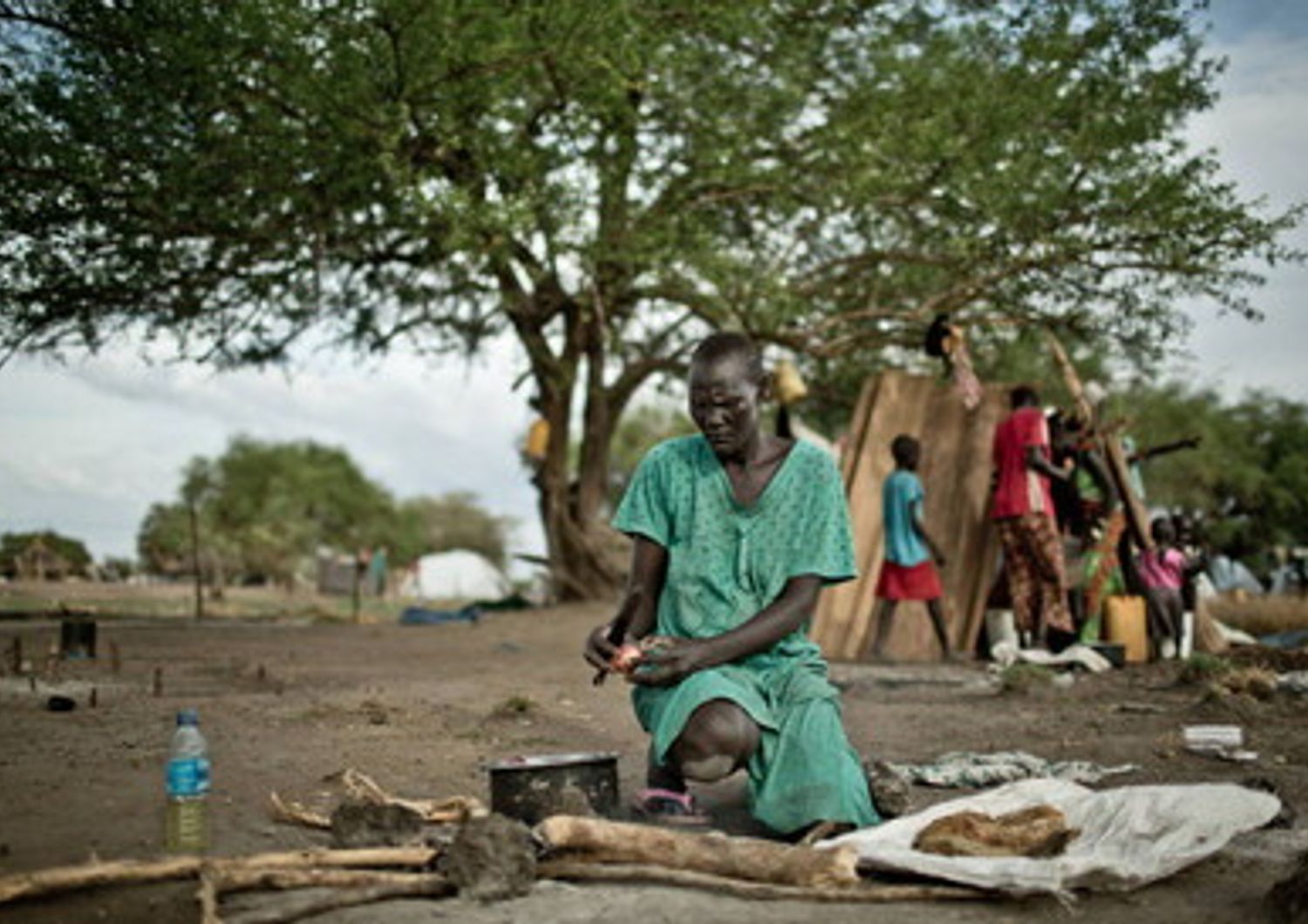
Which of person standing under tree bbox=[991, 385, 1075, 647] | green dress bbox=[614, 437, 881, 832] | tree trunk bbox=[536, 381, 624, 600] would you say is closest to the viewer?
green dress bbox=[614, 437, 881, 832]

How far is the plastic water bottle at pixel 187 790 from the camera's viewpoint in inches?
118

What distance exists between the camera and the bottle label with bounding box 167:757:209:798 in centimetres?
297

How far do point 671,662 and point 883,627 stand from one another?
265 inches

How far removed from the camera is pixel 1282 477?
30250mm

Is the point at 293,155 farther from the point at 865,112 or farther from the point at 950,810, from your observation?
the point at 950,810

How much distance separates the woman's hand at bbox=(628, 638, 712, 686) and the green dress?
39 mm

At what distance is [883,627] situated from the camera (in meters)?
9.81

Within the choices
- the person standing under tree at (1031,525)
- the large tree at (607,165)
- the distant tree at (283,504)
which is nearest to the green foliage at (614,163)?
the large tree at (607,165)

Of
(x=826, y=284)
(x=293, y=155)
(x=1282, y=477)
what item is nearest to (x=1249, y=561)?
(x=1282, y=477)

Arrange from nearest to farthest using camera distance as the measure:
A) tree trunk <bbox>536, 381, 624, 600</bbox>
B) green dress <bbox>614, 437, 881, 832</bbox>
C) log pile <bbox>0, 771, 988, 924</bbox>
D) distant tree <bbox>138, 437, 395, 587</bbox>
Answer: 1. log pile <bbox>0, 771, 988, 924</bbox>
2. green dress <bbox>614, 437, 881, 832</bbox>
3. tree trunk <bbox>536, 381, 624, 600</bbox>
4. distant tree <bbox>138, 437, 395, 587</bbox>

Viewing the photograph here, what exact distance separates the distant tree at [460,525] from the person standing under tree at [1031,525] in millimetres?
46344

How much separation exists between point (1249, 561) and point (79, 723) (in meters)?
31.0

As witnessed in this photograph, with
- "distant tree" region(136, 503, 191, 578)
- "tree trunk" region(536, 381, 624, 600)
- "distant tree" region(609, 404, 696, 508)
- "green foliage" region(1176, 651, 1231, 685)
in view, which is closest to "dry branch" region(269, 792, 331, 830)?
"green foliage" region(1176, 651, 1231, 685)

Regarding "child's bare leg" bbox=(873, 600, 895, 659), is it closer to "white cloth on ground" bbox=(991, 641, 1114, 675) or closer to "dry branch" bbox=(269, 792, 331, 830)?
"white cloth on ground" bbox=(991, 641, 1114, 675)
